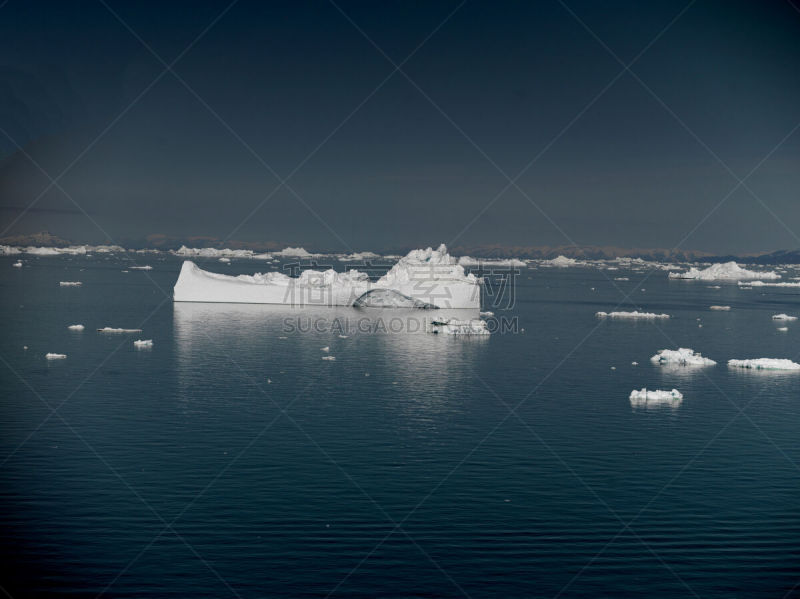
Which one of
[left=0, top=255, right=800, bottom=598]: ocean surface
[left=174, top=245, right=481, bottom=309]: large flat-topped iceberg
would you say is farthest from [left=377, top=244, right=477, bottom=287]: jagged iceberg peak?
[left=0, top=255, right=800, bottom=598]: ocean surface

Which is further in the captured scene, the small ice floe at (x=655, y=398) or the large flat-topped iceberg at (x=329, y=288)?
the large flat-topped iceberg at (x=329, y=288)

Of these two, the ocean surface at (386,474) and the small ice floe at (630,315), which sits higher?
the small ice floe at (630,315)

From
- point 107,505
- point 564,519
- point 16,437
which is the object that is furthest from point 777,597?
point 16,437

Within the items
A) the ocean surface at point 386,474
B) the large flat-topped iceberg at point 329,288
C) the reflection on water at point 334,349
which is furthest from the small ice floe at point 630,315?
the ocean surface at point 386,474

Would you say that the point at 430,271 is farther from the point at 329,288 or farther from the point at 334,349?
the point at 334,349

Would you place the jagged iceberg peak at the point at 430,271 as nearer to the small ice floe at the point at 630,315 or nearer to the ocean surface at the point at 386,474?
the small ice floe at the point at 630,315

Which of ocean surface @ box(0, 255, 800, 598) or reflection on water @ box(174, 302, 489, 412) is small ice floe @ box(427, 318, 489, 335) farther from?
ocean surface @ box(0, 255, 800, 598)

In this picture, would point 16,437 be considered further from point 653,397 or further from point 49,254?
point 49,254
